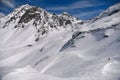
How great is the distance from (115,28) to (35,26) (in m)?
144

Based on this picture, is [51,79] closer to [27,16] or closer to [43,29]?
[43,29]

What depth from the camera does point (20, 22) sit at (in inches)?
7598

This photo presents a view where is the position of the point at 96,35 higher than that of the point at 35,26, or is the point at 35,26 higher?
the point at 35,26

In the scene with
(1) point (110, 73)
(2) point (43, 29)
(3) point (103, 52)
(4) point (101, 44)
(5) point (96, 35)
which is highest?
(2) point (43, 29)

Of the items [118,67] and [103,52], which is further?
[103,52]

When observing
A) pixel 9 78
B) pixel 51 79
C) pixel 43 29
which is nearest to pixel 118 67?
pixel 51 79

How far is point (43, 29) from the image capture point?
167500 millimetres

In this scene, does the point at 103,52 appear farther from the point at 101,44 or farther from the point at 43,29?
the point at 43,29

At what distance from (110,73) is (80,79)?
3655 millimetres

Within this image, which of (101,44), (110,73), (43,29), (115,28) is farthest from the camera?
(43,29)

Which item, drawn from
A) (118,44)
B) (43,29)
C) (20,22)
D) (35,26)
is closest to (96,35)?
(118,44)

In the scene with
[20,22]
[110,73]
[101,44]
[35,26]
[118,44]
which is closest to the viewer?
[110,73]

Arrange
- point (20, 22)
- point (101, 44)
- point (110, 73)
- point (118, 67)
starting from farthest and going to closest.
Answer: point (20, 22) → point (101, 44) → point (118, 67) → point (110, 73)

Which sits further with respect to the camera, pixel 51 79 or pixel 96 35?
pixel 96 35
